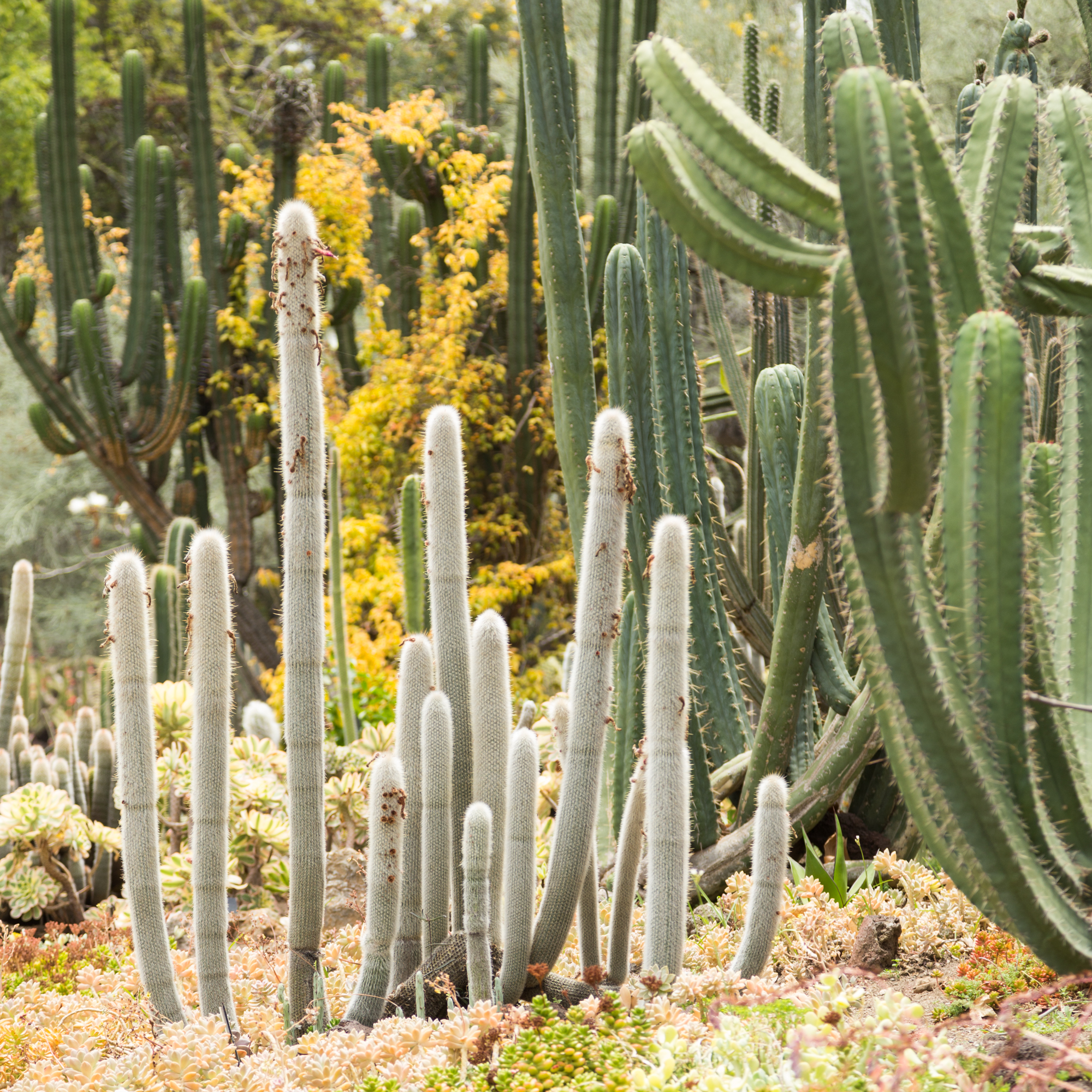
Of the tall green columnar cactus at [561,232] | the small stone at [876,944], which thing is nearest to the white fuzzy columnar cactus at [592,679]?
the small stone at [876,944]

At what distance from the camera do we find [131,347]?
33.8 feet

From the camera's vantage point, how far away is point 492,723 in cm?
238

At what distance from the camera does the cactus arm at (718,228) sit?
192 centimetres

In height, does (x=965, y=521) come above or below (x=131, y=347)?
below

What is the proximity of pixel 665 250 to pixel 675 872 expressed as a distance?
7.32ft

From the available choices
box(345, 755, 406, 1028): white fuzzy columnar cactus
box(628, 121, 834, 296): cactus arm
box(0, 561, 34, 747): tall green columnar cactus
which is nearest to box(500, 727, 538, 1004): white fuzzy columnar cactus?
box(345, 755, 406, 1028): white fuzzy columnar cactus

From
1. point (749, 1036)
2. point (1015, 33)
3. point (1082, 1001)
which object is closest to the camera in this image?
point (749, 1036)

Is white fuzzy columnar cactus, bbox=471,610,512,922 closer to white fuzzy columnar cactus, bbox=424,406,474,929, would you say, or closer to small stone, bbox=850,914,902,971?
white fuzzy columnar cactus, bbox=424,406,474,929

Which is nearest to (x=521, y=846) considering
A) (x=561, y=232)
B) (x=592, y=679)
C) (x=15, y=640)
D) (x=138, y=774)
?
(x=592, y=679)

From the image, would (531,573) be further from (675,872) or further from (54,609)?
(54,609)

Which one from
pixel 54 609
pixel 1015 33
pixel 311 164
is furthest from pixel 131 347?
pixel 1015 33

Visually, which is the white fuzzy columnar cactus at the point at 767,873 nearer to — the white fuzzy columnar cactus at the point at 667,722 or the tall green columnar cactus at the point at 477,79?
the white fuzzy columnar cactus at the point at 667,722

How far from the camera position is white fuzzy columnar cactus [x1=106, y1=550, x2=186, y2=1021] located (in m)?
2.25

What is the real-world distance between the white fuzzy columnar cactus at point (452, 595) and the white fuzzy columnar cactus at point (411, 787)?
5 cm
